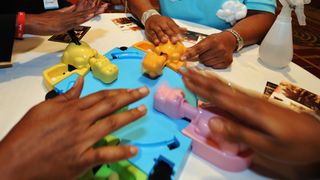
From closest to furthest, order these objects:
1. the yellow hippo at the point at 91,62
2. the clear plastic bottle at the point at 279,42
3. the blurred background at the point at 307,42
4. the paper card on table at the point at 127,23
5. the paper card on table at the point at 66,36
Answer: the yellow hippo at the point at 91,62
the clear plastic bottle at the point at 279,42
the paper card on table at the point at 66,36
the paper card on table at the point at 127,23
the blurred background at the point at 307,42

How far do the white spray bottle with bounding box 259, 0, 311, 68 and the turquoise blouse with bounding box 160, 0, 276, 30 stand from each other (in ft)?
0.67

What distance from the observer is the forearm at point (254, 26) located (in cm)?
79

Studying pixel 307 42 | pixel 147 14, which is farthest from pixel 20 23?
pixel 307 42

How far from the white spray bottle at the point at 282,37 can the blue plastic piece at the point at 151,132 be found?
0.27 meters

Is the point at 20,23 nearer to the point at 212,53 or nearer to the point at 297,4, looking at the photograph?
the point at 212,53

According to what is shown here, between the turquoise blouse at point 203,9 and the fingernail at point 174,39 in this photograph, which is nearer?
the fingernail at point 174,39

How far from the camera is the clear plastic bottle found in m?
0.65

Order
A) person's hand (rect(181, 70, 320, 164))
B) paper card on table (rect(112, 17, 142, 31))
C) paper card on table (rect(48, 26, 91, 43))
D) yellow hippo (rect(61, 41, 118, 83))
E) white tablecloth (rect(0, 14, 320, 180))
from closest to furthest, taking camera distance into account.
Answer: person's hand (rect(181, 70, 320, 164)) < white tablecloth (rect(0, 14, 320, 180)) < yellow hippo (rect(61, 41, 118, 83)) < paper card on table (rect(48, 26, 91, 43)) < paper card on table (rect(112, 17, 142, 31))

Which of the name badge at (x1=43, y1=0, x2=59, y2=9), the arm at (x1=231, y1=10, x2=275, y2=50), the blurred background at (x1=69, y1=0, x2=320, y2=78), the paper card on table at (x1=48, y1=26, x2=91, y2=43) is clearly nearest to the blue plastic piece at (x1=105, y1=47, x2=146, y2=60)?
the paper card on table at (x1=48, y1=26, x2=91, y2=43)

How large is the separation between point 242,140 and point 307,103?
1.15 ft

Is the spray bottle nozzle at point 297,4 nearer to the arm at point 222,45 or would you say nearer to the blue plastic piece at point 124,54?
the arm at point 222,45

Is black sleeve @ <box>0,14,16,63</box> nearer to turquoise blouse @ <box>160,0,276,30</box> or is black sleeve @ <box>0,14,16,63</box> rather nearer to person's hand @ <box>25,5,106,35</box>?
person's hand @ <box>25,5,106,35</box>

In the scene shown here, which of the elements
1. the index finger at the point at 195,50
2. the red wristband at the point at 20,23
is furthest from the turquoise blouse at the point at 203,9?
the red wristband at the point at 20,23

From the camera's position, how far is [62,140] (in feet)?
1.14
